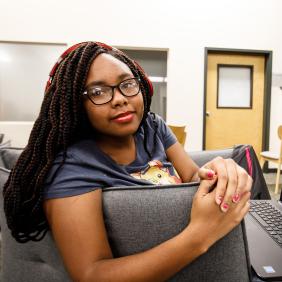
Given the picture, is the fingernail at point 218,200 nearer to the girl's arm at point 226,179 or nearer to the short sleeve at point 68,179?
the girl's arm at point 226,179

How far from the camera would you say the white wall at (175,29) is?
162 inches

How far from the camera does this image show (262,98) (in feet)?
15.2

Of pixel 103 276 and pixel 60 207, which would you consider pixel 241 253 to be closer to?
pixel 103 276

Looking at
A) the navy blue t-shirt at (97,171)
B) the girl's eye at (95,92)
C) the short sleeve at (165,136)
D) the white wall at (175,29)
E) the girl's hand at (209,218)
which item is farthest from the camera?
the white wall at (175,29)

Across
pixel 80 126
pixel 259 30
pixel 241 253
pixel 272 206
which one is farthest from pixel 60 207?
pixel 259 30

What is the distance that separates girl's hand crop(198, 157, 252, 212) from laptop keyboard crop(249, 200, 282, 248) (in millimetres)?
301

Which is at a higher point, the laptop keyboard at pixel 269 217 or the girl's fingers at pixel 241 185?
the girl's fingers at pixel 241 185

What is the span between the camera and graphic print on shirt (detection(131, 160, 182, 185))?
92 centimetres

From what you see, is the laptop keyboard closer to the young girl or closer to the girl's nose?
the young girl

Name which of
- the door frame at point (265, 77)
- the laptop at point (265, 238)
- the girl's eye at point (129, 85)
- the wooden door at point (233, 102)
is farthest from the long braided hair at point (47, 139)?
the wooden door at point (233, 102)

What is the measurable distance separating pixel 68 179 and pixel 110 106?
9.4 inches

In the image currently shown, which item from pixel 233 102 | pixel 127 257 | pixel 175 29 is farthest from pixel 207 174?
pixel 233 102

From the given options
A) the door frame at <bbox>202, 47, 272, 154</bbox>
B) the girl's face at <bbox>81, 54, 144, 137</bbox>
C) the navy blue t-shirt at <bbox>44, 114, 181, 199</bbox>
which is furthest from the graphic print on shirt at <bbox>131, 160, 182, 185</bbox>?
the door frame at <bbox>202, 47, 272, 154</bbox>

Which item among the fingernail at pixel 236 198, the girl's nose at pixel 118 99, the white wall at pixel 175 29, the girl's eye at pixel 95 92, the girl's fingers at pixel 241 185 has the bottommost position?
the fingernail at pixel 236 198
